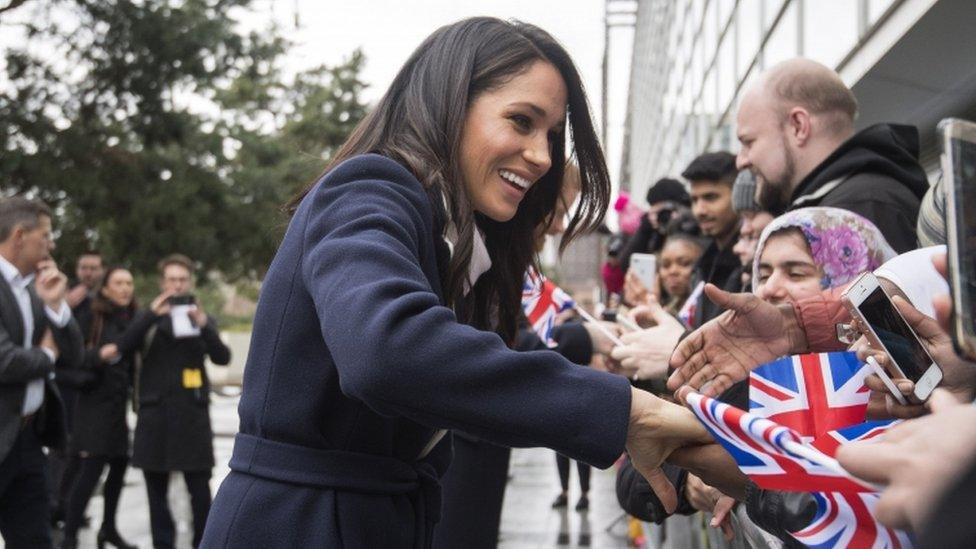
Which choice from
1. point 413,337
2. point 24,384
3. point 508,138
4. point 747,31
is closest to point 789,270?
point 508,138

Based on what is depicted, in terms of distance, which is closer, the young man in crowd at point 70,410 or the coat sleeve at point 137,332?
the coat sleeve at point 137,332

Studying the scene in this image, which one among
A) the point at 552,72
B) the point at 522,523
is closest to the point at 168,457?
the point at 522,523

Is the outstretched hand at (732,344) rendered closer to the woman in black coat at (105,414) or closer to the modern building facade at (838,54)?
the modern building facade at (838,54)

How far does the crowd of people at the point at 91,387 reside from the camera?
5402mm

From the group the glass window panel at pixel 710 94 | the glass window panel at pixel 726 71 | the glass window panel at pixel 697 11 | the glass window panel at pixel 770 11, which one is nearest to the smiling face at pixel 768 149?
the glass window panel at pixel 770 11

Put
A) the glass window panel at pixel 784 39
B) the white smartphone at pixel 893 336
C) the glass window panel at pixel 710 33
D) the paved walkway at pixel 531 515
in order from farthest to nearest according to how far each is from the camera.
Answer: the glass window panel at pixel 710 33
the glass window panel at pixel 784 39
the paved walkway at pixel 531 515
the white smartphone at pixel 893 336

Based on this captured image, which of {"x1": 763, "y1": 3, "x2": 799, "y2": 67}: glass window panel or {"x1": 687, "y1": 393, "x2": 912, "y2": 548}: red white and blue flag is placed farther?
{"x1": 763, "y1": 3, "x2": 799, "y2": 67}: glass window panel

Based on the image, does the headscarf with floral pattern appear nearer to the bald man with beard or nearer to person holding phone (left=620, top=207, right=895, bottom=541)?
person holding phone (left=620, top=207, right=895, bottom=541)

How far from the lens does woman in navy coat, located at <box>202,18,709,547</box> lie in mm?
1635

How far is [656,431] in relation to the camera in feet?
5.85

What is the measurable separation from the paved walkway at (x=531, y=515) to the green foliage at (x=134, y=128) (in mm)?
3894

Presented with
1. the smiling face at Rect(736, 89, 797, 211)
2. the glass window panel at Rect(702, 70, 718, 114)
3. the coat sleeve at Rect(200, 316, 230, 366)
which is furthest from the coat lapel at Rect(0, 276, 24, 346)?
the glass window panel at Rect(702, 70, 718, 114)

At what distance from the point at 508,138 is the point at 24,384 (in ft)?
13.2

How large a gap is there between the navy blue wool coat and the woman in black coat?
236 inches
